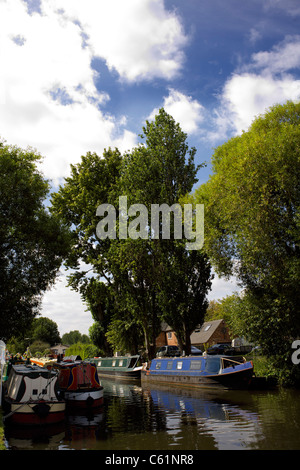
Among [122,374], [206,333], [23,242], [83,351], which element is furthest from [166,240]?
[206,333]

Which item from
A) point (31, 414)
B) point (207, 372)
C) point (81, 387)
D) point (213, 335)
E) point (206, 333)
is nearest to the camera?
point (31, 414)

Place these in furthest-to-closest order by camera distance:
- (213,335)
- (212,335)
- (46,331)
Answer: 1. (46,331)
2. (213,335)
3. (212,335)

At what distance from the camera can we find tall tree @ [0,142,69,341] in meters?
19.4

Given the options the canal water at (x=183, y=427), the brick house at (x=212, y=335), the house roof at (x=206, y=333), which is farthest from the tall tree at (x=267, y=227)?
the house roof at (x=206, y=333)

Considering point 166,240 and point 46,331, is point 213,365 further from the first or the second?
point 46,331

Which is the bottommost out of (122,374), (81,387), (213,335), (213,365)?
(122,374)

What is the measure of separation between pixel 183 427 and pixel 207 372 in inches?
425

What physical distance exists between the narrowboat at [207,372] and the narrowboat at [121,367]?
233 inches

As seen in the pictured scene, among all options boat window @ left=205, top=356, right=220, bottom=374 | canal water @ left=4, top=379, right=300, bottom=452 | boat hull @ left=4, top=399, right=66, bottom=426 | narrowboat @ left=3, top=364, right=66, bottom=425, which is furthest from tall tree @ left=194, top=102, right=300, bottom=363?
boat hull @ left=4, top=399, right=66, bottom=426

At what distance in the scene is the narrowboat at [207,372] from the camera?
21.4 metres

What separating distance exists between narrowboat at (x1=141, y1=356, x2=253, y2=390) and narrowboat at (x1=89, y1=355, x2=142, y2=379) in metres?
5.92

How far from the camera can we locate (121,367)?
36531 millimetres
